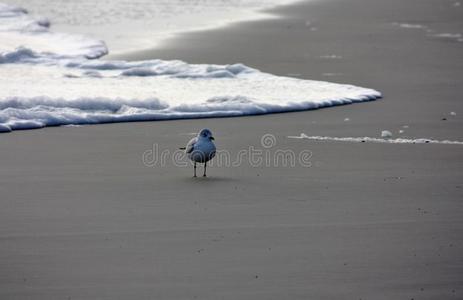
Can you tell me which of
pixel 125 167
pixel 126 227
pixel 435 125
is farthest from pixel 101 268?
pixel 435 125

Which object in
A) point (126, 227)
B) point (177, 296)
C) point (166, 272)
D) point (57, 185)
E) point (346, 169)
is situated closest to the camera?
point (177, 296)

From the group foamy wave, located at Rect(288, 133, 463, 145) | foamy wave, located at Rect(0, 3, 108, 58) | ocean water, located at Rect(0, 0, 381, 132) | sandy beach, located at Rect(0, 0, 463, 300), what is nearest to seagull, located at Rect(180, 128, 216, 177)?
sandy beach, located at Rect(0, 0, 463, 300)

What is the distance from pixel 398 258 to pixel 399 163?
124 inches

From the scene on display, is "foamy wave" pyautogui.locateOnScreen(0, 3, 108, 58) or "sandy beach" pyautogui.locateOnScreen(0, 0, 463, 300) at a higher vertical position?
"foamy wave" pyautogui.locateOnScreen(0, 3, 108, 58)

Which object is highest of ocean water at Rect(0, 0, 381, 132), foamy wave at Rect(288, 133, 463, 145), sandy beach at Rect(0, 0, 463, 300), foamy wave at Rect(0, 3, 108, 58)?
foamy wave at Rect(0, 3, 108, 58)

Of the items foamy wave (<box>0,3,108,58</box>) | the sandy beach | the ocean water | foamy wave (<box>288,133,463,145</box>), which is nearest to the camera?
the sandy beach

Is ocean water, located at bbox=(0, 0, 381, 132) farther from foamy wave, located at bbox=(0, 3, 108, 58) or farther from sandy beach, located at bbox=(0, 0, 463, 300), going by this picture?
sandy beach, located at bbox=(0, 0, 463, 300)

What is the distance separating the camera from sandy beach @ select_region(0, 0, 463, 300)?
6.34 m

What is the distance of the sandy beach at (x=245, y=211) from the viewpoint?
20.8 ft

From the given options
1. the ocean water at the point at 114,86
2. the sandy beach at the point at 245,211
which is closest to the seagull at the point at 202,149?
the sandy beach at the point at 245,211

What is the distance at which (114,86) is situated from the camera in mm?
14727

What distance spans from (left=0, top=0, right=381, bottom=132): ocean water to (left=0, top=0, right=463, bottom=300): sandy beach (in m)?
0.44

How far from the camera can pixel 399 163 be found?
9.88m

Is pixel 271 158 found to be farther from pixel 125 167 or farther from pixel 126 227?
pixel 126 227
